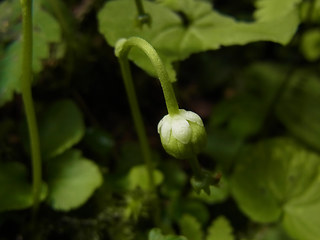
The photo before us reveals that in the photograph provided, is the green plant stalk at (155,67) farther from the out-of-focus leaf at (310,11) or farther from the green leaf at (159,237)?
the out-of-focus leaf at (310,11)

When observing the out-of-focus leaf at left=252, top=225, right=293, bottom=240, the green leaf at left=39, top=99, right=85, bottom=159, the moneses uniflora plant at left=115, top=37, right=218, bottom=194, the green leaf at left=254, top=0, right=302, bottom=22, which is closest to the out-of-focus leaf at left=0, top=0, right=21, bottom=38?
the green leaf at left=39, top=99, right=85, bottom=159

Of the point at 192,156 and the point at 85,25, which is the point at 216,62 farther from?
the point at 192,156

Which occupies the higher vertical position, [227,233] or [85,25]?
[85,25]

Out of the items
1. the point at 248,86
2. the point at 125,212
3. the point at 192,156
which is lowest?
the point at 248,86

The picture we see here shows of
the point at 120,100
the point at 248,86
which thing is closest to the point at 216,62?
the point at 248,86

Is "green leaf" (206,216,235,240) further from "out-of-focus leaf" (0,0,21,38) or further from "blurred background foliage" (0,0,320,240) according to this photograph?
"out-of-focus leaf" (0,0,21,38)

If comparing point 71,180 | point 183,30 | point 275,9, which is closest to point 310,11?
point 275,9
